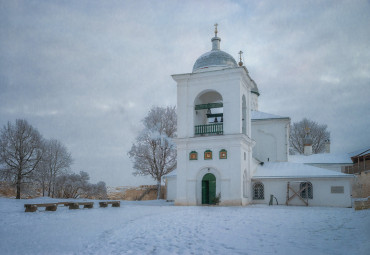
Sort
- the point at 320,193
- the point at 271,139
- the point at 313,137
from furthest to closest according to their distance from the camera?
the point at 313,137 → the point at 271,139 → the point at 320,193

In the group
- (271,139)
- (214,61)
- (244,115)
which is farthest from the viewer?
(271,139)

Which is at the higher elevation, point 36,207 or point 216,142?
point 216,142

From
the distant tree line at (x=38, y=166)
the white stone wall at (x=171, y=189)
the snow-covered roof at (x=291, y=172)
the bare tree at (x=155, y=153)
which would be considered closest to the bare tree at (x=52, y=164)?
the distant tree line at (x=38, y=166)

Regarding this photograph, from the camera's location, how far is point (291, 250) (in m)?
6.97

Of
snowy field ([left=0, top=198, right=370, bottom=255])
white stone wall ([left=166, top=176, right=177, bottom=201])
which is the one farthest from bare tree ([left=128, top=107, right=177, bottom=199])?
snowy field ([left=0, top=198, right=370, bottom=255])

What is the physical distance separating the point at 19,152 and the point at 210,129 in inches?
683

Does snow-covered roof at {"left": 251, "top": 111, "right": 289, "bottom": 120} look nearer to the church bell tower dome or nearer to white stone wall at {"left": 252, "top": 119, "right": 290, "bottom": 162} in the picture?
white stone wall at {"left": 252, "top": 119, "right": 290, "bottom": 162}

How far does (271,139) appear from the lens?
28.5 meters

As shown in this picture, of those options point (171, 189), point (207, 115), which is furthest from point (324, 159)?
point (207, 115)

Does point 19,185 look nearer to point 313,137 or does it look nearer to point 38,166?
point 38,166

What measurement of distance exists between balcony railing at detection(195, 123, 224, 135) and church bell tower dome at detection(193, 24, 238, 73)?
13.2ft

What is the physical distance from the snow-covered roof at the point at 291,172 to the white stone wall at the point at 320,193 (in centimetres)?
33

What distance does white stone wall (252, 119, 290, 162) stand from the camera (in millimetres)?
28109

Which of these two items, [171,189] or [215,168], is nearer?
[215,168]
